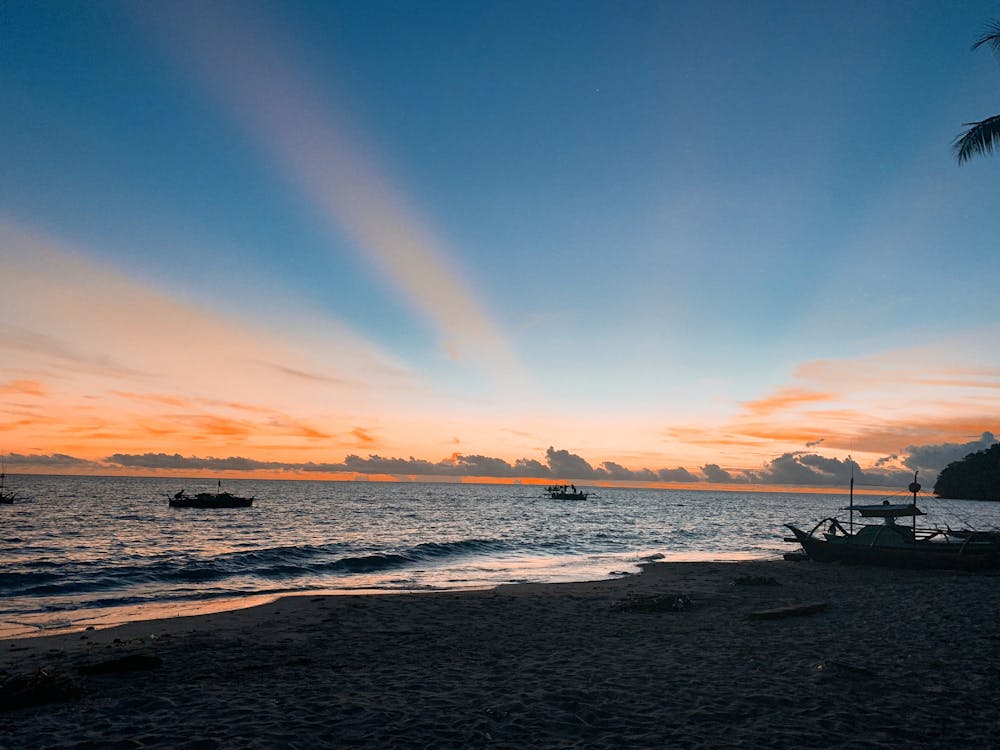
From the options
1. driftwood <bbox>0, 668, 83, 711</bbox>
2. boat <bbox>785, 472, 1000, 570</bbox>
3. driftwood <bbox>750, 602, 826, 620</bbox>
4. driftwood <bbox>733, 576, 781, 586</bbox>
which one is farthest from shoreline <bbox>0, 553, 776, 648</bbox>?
boat <bbox>785, 472, 1000, 570</bbox>

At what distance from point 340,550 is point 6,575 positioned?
18941 mm

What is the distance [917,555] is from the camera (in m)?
30.2

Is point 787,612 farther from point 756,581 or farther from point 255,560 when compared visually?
point 255,560

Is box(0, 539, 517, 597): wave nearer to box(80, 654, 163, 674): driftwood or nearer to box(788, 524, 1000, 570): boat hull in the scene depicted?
box(80, 654, 163, 674): driftwood

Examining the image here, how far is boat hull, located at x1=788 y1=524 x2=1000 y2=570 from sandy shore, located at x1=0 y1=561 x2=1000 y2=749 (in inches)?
427

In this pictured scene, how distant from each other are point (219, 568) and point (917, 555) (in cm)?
3600

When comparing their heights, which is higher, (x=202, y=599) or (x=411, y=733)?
(x=411, y=733)

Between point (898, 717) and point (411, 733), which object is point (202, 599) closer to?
point (411, 733)

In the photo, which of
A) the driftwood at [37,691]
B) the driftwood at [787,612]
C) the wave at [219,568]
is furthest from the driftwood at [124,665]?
the wave at [219,568]

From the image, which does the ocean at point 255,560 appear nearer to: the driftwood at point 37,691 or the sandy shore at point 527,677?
the sandy shore at point 527,677

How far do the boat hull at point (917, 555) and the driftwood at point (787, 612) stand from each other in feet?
52.2

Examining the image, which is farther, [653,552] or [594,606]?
[653,552]

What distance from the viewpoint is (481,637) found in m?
15.9

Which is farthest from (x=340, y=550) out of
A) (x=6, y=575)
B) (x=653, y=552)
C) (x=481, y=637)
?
(x=481, y=637)
